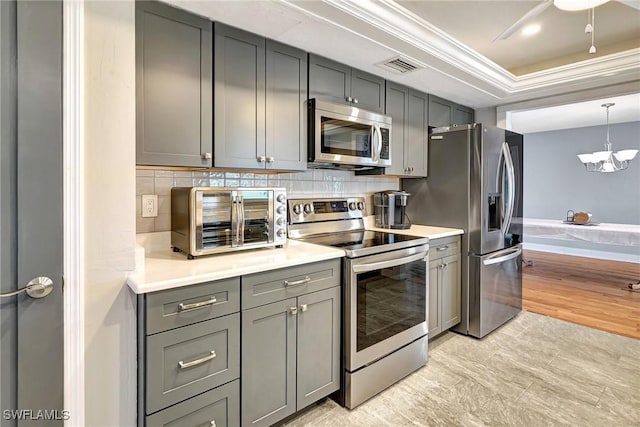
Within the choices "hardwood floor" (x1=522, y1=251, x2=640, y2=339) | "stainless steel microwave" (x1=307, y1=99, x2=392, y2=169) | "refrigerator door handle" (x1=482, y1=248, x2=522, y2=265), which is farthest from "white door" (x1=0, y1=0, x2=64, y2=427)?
"hardwood floor" (x1=522, y1=251, x2=640, y2=339)

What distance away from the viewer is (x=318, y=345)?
1.89 m

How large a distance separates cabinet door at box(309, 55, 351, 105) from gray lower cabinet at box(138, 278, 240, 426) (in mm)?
1445

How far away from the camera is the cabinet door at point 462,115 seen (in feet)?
11.8

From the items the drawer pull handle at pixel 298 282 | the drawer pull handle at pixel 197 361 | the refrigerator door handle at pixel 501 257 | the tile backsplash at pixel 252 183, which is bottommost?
the drawer pull handle at pixel 197 361

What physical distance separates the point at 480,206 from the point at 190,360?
8.31ft

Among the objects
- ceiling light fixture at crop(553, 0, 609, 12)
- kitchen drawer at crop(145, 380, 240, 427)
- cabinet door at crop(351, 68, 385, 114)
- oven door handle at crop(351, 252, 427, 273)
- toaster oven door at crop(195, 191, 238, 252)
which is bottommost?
kitchen drawer at crop(145, 380, 240, 427)

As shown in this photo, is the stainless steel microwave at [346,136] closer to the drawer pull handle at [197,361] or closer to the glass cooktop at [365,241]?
the glass cooktop at [365,241]

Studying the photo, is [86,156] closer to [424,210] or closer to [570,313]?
[424,210]

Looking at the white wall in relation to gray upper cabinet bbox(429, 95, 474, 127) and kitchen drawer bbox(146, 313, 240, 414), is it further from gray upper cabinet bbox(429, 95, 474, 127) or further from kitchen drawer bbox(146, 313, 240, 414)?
gray upper cabinet bbox(429, 95, 474, 127)

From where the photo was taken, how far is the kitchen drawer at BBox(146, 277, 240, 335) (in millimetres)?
1319

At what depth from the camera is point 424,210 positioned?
328 centimetres

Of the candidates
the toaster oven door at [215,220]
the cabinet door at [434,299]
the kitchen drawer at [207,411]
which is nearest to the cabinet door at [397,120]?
the cabinet door at [434,299]

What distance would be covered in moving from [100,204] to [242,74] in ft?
3.47

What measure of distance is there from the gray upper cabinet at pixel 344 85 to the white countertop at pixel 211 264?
42.9 inches
